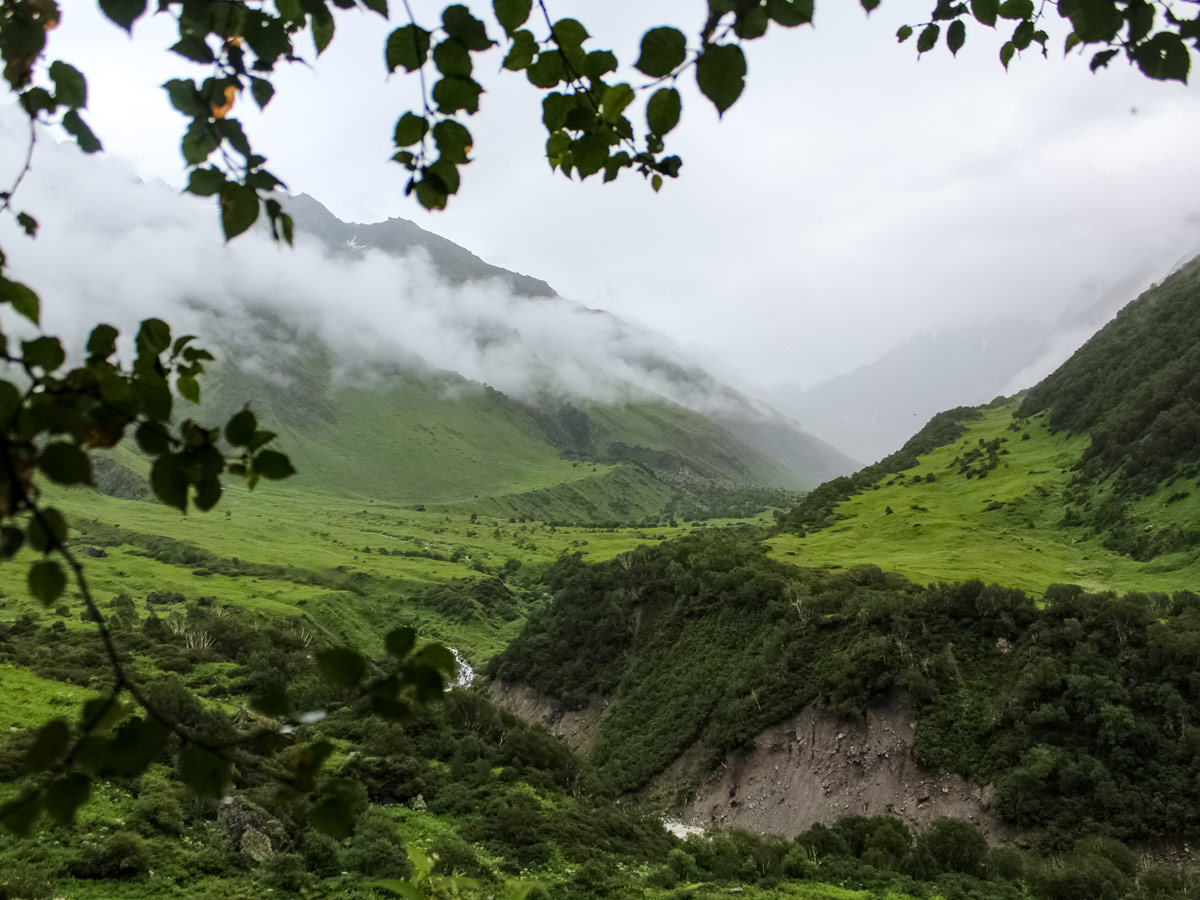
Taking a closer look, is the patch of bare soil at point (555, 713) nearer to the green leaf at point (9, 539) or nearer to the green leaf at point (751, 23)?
the green leaf at point (9, 539)

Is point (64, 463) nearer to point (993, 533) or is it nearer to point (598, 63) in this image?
point (598, 63)

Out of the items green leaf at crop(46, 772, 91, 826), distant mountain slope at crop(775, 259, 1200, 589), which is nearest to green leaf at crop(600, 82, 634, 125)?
green leaf at crop(46, 772, 91, 826)

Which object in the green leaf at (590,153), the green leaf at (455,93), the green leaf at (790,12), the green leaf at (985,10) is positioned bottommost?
the green leaf at (590,153)

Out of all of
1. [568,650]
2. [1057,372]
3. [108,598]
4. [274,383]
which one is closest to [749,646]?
[568,650]

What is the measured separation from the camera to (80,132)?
2.57 metres

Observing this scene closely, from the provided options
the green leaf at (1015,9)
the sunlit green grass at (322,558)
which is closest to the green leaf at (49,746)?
the green leaf at (1015,9)

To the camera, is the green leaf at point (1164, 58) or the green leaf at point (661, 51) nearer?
the green leaf at point (661, 51)

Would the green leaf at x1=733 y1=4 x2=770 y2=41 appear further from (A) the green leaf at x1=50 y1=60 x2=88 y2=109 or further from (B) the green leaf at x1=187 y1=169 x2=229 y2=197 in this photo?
(A) the green leaf at x1=50 y1=60 x2=88 y2=109

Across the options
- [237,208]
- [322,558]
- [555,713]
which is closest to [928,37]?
[237,208]

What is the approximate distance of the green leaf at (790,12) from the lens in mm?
1729

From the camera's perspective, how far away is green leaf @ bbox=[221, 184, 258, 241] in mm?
1938

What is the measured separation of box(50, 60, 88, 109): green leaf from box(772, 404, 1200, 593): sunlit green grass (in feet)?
104

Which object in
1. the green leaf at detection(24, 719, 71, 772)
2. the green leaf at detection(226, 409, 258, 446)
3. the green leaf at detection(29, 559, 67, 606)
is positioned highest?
the green leaf at detection(226, 409, 258, 446)

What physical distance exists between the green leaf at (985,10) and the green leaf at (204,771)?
3809 millimetres
